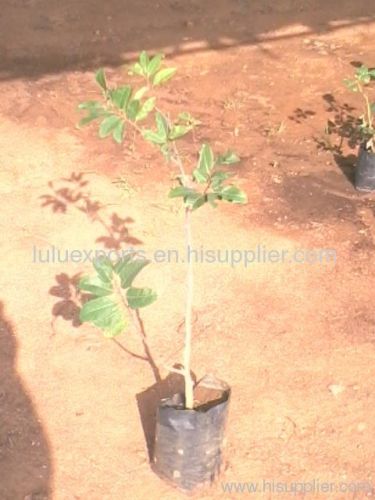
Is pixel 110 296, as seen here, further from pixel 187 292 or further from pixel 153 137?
pixel 153 137

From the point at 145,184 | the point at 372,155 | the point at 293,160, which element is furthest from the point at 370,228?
the point at 145,184

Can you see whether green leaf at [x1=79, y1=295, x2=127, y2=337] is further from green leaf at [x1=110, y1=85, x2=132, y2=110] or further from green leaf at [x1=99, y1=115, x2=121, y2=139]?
green leaf at [x1=110, y1=85, x2=132, y2=110]

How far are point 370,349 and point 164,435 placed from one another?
1.35 m

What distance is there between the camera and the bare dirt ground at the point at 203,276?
11.5 ft

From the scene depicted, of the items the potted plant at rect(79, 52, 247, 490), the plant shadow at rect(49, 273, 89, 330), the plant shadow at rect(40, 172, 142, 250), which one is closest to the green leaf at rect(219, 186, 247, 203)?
the potted plant at rect(79, 52, 247, 490)

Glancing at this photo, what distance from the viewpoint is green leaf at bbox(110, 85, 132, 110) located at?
8.41ft

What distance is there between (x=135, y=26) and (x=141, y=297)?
5.80 metres

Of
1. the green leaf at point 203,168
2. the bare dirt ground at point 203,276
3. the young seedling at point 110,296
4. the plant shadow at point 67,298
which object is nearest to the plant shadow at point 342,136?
the bare dirt ground at point 203,276

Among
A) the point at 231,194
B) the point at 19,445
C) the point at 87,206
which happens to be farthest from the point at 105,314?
the point at 87,206

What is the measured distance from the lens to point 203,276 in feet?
14.8

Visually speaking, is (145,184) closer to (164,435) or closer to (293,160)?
(293,160)

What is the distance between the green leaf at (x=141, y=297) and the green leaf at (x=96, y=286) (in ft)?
0.30

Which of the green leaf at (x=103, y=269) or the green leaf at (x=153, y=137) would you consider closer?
the green leaf at (x=153, y=137)

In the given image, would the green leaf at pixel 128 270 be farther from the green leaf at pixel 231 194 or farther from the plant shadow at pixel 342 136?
the plant shadow at pixel 342 136
